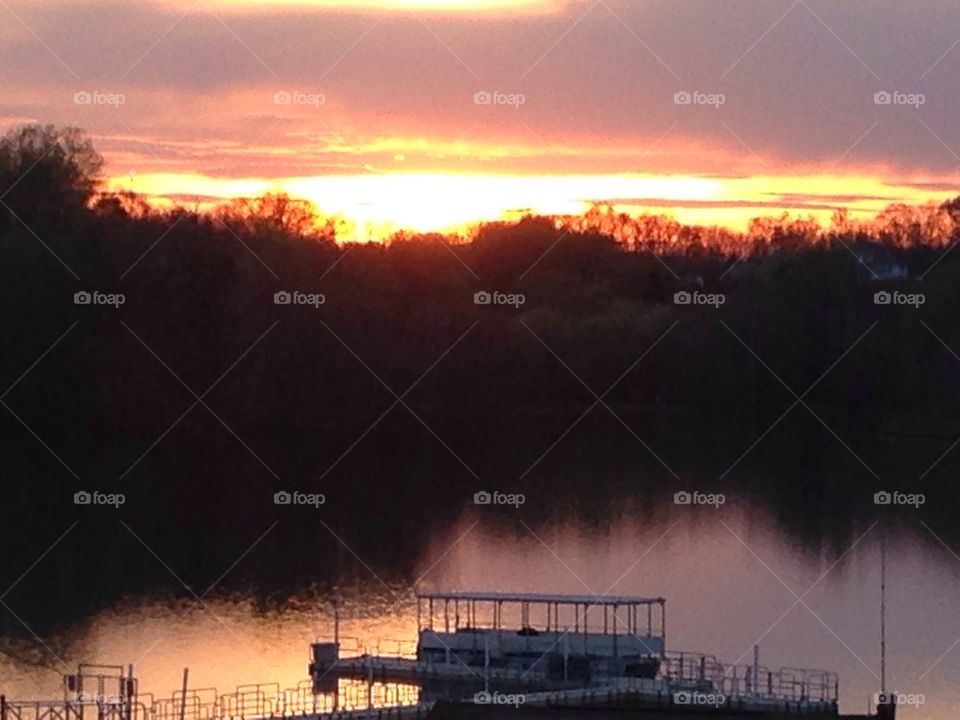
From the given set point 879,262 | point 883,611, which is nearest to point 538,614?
point 883,611

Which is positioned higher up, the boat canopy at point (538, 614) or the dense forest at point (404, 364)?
the dense forest at point (404, 364)

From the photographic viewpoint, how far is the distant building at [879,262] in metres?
68.0

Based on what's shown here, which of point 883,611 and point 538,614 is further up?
point 883,611

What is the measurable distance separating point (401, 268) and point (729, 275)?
12407mm

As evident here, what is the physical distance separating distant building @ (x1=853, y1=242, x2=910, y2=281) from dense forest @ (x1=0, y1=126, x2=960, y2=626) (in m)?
0.20

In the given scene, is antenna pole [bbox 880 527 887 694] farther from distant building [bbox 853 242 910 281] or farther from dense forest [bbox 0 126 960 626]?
distant building [bbox 853 242 910 281]

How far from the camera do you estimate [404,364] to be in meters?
62.6

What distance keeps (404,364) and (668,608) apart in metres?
25.5

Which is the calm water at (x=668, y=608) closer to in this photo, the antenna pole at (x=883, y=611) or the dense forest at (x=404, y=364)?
the antenna pole at (x=883, y=611)

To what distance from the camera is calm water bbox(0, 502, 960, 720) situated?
106 feet

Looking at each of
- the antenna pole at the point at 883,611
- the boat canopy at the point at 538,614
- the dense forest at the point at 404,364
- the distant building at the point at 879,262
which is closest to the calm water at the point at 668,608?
the antenna pole at the point at 883,611

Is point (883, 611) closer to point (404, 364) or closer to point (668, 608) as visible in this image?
point (668, 608)

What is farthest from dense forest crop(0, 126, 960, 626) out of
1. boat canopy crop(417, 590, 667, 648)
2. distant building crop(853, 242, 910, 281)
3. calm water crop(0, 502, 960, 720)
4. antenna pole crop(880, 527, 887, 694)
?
boat canopy crop(417, 590, 667, 648)

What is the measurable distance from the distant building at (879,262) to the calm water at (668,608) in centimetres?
1943
